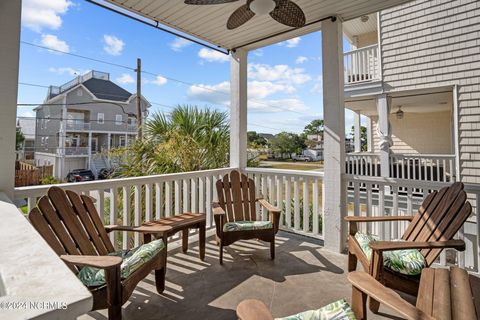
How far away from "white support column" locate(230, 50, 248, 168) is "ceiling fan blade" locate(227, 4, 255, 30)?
5.22 ft

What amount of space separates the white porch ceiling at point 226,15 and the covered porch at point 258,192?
0.05 ft

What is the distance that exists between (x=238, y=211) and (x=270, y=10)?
2454 millimetres

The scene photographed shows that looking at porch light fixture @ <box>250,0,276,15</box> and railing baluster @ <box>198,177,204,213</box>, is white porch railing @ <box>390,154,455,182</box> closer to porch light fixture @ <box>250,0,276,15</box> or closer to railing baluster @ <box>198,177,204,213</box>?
railing baluster @ <box>198,177,204,213</box>

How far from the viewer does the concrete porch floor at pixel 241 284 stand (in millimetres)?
2105

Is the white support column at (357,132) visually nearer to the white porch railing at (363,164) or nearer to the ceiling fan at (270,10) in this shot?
the white porch railing at (363,164)

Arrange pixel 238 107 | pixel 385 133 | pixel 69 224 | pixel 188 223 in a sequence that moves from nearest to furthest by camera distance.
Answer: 1. pixel 69 224
2. pixel 188 223
3. pixel 238 107
4. pixel 385 133

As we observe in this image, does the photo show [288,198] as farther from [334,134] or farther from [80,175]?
[80,175]

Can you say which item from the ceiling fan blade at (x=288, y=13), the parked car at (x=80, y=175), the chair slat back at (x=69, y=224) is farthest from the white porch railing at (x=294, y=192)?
the parked car at (x=80, y=175)

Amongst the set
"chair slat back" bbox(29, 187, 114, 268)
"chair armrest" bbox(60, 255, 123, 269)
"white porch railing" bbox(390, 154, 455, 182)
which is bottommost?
"chair armrest" bbox(60, 255, 123, 269)

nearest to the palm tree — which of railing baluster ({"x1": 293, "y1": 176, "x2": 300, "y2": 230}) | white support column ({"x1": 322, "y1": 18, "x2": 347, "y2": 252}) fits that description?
railing baluster ({"x1": 293, "y1": 176, "x2": 300, "y2": 230})

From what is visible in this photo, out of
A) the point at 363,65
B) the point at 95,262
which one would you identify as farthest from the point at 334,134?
the point at 363,65

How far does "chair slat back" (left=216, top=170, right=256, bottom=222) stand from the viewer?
11.3ft

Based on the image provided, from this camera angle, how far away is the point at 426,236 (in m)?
2.22

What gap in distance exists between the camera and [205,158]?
500 centimetres
